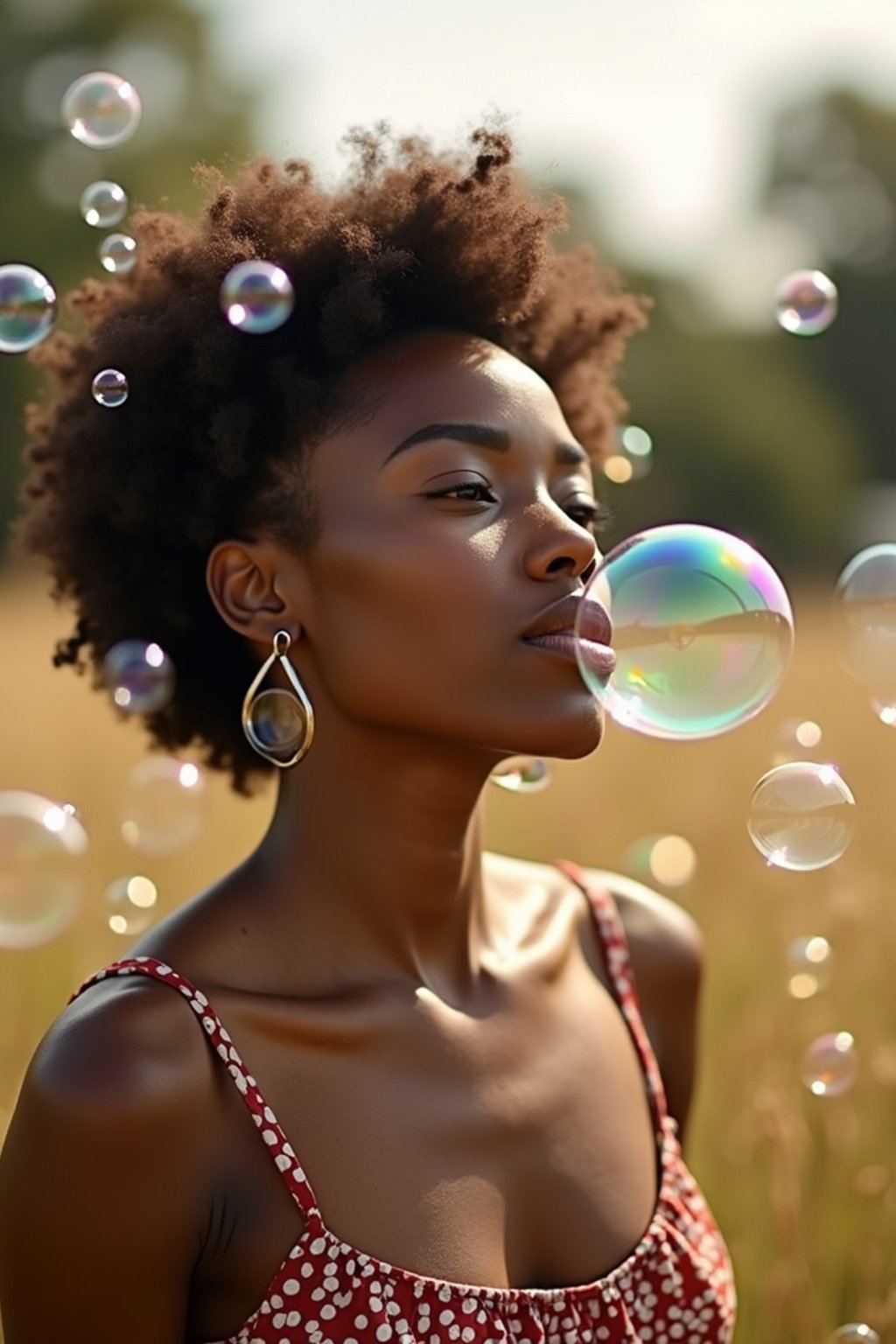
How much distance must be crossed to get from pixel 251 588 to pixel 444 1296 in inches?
38.4

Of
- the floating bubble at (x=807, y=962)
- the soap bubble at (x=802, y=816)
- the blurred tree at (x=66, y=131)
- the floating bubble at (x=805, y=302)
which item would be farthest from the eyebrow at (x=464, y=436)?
the blurred tree at (x=66, y=131)

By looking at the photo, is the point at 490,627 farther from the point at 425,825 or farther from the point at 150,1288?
the point at 150,1288

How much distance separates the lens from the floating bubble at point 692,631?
8.80 ft

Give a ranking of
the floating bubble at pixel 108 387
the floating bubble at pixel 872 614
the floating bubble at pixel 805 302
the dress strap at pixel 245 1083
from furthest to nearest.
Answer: the floating bubble at pixel 805 302 < the floating bubble at pixel 872 614 < the floating bubble at pixel 108 387 < the dress strap at pixel 245 1083

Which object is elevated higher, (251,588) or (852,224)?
(852,224)

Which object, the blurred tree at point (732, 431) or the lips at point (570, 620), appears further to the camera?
the blurred tree at point (732, 431)

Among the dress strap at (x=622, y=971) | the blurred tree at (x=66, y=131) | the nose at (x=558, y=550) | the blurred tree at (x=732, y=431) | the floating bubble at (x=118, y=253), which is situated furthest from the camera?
the blurred tree at (x=732, y=431)

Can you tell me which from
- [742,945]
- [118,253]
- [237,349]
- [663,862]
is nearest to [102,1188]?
[237,349]

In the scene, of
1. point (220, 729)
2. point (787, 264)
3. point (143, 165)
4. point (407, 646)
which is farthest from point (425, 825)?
point (787, 264)

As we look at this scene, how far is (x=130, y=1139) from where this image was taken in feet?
7.74

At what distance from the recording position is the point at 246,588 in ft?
9.18

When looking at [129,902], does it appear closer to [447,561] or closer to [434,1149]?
[434,1149]

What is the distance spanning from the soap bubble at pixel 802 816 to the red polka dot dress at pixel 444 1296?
0.53m

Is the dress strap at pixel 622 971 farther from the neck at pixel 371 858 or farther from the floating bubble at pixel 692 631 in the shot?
the floating bubble at pixel 692 631
